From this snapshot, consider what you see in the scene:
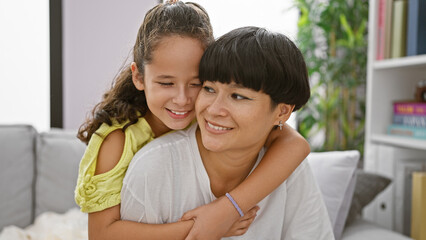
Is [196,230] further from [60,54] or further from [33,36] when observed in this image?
[33,36]

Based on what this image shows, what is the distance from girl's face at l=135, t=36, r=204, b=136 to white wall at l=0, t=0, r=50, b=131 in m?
1.72

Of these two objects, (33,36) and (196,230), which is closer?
(196,230)

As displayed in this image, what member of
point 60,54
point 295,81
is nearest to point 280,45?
point 295,81

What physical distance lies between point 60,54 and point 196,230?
6.36 ft

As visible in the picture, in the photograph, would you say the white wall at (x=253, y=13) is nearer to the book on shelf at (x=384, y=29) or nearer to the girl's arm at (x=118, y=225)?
the book on shelf at (x=384, y=29)

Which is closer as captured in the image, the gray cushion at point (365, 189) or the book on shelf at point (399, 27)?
the gray cushion at point (365, 189)

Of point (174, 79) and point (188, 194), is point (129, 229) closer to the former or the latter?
point (188, 194)

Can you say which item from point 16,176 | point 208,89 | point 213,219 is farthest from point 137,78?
point 16,176

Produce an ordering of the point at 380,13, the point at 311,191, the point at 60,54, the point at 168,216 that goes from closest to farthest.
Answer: the point at 168,216
the point at 311,191
the point at 380,13
the point at 60,54

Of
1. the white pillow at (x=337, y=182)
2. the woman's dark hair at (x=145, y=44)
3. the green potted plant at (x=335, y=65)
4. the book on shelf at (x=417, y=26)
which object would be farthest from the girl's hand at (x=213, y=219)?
Result: the green potted plant at (x=335, y=65)

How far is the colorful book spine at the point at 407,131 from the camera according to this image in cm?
190

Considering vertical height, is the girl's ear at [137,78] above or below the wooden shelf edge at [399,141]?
above

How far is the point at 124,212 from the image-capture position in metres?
1.01

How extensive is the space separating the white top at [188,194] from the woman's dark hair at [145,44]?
183 millimetres
